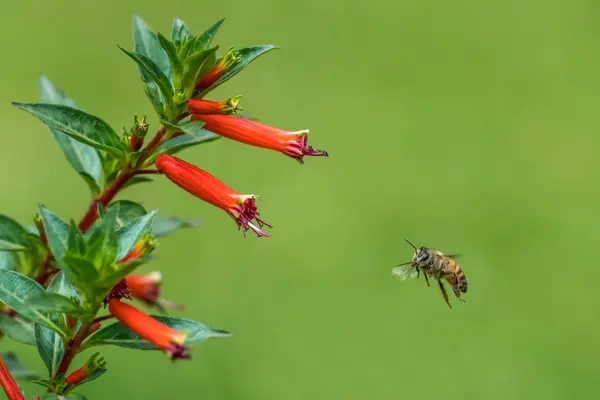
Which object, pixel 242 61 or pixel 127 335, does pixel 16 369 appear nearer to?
pixel 127 335

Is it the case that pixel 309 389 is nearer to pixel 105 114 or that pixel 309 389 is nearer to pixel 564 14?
pixel 105 114

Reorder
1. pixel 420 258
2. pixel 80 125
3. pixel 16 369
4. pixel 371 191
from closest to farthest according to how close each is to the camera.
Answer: pixel 80 125
pixel 16 369
pixel 420 258
pixel 371 191

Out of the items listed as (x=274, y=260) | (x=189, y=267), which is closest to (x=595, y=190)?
(x=274, y=260)

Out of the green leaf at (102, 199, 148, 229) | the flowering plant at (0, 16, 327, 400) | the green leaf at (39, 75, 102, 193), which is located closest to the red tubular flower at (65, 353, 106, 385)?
the flowering plant at (0, 16, 327, 400)

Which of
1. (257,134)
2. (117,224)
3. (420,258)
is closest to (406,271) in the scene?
(420,258)

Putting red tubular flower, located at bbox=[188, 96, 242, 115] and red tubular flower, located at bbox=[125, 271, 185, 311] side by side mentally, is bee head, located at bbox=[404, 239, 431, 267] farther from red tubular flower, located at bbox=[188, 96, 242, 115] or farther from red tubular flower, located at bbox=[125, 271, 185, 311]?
red tubular flower, located at bbox=[188, 96, 242, 115]

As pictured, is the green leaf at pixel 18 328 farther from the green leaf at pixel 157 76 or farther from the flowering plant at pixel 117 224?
the green leaf at pixel 157 76
